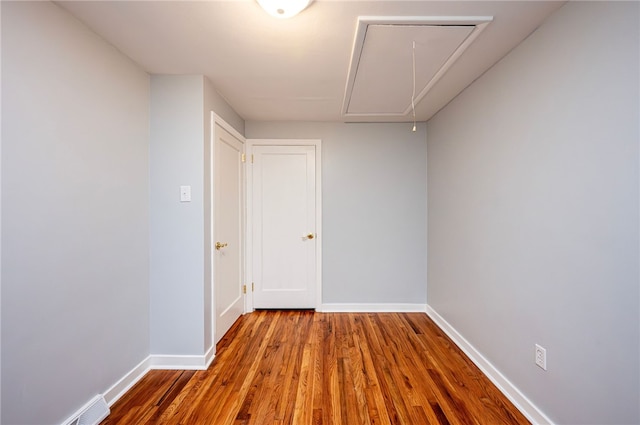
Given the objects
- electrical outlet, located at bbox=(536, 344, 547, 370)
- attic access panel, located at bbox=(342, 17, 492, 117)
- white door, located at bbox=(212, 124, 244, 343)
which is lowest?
electrical outlet, located at bbox=(536, 344, 547, 370)

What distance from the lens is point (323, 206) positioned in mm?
3189

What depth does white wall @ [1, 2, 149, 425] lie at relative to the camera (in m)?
1.19

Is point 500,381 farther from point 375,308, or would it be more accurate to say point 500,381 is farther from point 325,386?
point 375,308

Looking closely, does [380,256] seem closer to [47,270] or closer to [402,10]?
[402,10]

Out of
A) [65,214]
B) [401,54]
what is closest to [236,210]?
[65,214]

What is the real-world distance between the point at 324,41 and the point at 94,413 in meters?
2.61

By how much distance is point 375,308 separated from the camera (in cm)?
318

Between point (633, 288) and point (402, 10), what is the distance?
1.64m

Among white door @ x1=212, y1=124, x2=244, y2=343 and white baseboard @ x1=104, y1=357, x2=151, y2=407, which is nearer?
white baseboard @ x1=104, y1=357, x2=151, y2=407

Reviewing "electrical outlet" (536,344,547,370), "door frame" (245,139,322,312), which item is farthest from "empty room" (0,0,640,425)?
"door frame" (245,139,322,312)

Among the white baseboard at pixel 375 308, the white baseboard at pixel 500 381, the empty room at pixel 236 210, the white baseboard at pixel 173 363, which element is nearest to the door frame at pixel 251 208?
the white baseboard at pixel 375 308

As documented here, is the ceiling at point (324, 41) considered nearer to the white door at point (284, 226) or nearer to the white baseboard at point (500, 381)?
the white door at point (284, 226)

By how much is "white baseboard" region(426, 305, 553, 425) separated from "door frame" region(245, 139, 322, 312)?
4.76ft

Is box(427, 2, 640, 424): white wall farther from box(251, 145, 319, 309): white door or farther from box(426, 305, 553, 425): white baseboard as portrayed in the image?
box(251, 145, 319, 309): white door
